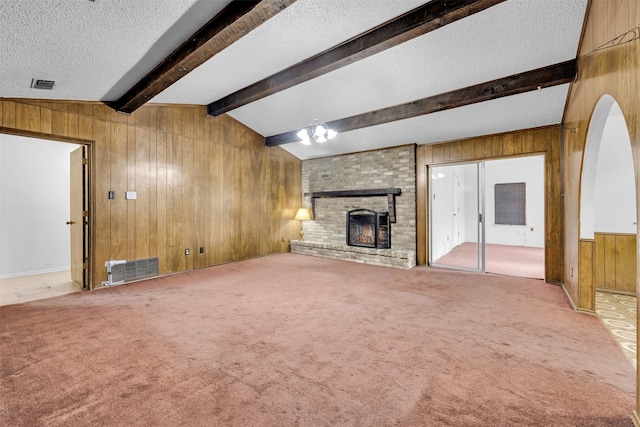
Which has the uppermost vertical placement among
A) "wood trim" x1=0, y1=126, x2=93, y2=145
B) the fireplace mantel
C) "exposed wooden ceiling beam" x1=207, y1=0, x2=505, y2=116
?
"exposed wooden ceiling beam" x1=207, y1=0, x2=505, y2=116

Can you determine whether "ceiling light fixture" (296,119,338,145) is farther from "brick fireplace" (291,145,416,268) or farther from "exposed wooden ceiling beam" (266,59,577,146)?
"brick fireplace" (291,145,416,268)

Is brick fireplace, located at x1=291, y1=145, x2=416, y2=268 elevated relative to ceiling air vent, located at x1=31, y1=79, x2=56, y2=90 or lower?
lower

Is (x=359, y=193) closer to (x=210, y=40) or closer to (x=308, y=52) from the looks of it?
(x=308, y=52)

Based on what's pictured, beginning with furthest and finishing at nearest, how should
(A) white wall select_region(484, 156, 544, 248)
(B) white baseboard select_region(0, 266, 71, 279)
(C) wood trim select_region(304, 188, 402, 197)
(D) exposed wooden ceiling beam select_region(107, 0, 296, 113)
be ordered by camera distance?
(A) white wall select_region(484, 156, 544, 248)
(C) wood trim select_region(304, 188, 402, 197)
(B) white baseboard select_region(0, 266, 71, 279)
(D) exposed wooden ceiling beam select_region(107, 0, 296, 113)

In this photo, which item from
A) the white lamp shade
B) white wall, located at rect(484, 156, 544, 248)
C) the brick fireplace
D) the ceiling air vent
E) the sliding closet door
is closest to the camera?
the ceiling air vent

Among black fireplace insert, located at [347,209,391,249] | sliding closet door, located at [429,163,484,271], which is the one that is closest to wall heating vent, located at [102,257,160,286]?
black fireplace insert, located at [347,209,391,249]

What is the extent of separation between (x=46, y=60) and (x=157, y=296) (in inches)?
113

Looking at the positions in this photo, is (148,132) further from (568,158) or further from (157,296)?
(568,158)

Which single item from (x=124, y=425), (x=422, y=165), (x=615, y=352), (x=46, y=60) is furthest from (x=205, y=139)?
(x=615, y=352)

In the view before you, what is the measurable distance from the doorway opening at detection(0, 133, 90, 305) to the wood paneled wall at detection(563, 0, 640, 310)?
5.82 meters

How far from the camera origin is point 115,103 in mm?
4441

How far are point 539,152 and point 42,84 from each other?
6916 mm

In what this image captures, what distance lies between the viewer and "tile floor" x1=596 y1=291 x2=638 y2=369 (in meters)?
2.49

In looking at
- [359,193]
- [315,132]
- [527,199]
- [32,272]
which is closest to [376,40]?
[315,132]
